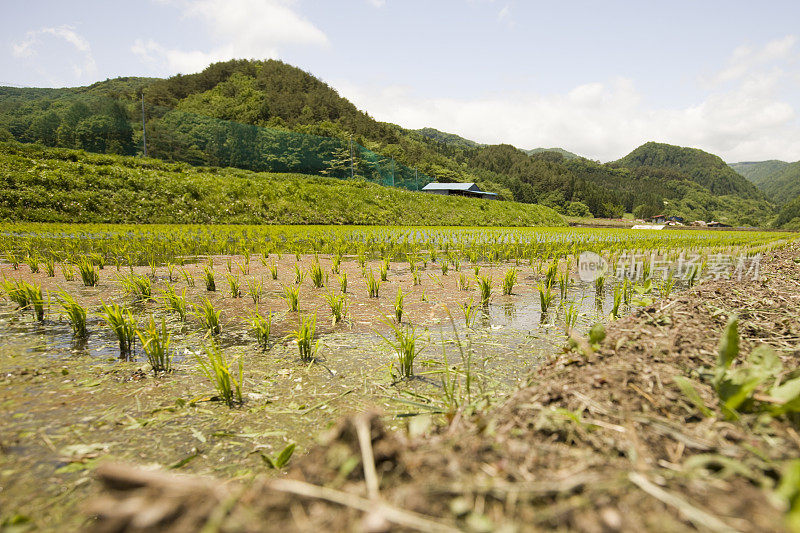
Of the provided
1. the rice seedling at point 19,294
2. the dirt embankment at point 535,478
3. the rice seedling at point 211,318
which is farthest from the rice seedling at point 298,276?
the dirt embankment at point 535,478

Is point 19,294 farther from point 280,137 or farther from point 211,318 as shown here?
point 280,137

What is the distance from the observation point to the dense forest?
2941 centimetres


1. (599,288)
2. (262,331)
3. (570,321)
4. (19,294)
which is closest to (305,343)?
Answer: (262,331)

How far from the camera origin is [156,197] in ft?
52.3

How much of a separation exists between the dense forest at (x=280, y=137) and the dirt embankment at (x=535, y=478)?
1363 inches

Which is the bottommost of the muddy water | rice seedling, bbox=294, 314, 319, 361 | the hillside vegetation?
the muddy water

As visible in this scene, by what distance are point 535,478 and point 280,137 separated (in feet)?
139

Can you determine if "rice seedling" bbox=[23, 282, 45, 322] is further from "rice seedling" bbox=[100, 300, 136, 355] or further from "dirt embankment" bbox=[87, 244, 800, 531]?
"dirt embankment" bbox=[87, 244, 800, 531]

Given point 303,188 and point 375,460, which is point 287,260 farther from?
point 303,188

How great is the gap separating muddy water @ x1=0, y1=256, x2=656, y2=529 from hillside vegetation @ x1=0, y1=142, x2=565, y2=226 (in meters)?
13.7

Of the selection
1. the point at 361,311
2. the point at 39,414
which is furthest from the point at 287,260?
the point at 39,414

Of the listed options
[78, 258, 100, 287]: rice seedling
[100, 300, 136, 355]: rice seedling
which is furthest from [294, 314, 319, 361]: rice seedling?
[78, 258, 100, 287]: rice seedling

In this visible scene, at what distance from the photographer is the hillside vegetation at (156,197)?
13.6 metres

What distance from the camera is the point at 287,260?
766cm
